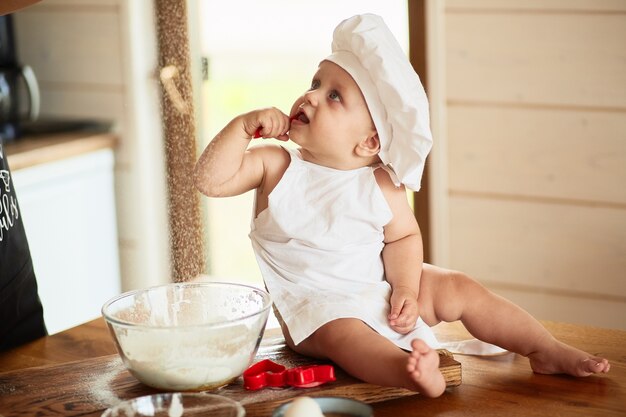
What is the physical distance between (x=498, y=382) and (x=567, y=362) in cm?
9

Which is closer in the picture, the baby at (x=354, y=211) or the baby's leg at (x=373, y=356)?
the baby's leg at (x=373, y=356)

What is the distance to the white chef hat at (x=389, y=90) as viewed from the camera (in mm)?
1088

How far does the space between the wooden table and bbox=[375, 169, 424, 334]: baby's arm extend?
0.40 feet

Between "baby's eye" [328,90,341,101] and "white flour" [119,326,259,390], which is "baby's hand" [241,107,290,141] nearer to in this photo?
"baby's eye" [328,90,341,101]

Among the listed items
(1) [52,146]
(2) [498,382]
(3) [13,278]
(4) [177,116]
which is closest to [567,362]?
(2) [498,382]

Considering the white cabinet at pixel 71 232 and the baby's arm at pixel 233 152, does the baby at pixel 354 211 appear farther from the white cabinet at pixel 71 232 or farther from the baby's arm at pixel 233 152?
the white cabinet at pixel 71 232

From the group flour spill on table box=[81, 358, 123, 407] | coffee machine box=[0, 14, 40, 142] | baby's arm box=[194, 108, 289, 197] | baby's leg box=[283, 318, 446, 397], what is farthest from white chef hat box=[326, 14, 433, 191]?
coffee machine box=[0, 14, 40, 142]

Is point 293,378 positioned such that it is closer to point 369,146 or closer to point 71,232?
point 369,146

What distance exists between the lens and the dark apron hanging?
1249 millimetres

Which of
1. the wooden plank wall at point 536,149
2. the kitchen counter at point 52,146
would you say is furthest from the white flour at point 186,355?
the kitchen counter at point 52,146

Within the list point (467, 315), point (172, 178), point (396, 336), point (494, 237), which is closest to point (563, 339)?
point (467, 315)

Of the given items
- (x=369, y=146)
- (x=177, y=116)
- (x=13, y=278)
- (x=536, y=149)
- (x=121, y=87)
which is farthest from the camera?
(x=177, y=116)

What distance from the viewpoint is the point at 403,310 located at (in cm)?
112

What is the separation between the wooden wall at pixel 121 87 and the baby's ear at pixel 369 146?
5.30 ft
